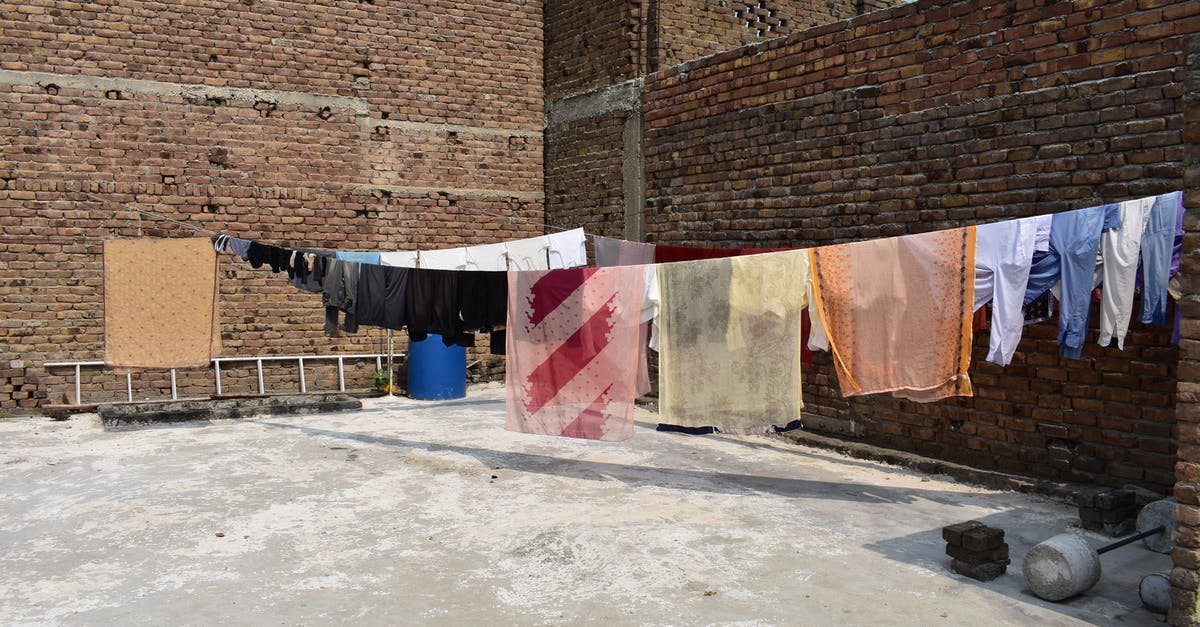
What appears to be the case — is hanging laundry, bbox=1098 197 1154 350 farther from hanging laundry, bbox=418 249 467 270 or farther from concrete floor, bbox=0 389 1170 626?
hanging laundry, bbox=418 249 467 270

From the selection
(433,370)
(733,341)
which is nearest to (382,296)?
(733,341)

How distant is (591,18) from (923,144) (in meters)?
5.54

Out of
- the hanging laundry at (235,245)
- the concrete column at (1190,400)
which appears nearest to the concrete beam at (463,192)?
the hanging laundry at (235,245)

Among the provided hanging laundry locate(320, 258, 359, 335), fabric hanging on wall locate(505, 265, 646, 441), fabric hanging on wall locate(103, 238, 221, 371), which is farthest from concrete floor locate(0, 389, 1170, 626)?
hanging laundry locate(320, 258, 359, 335)

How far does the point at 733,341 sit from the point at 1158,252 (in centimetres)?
246

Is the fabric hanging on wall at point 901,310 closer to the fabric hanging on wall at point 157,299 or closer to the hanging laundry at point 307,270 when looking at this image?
the hanging laundry at point 307,270

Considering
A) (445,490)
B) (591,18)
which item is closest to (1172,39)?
(445,490)

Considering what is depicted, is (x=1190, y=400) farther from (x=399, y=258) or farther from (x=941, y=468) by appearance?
(x=399, y=258)

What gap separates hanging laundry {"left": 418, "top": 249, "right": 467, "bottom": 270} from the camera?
8984mm

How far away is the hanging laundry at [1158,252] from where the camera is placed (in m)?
4.68

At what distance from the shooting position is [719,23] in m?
11.1

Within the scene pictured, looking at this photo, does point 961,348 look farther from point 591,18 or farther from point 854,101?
point 591,18

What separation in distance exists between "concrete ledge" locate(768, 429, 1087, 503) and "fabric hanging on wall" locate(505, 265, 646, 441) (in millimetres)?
2359

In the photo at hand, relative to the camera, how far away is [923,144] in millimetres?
7059
